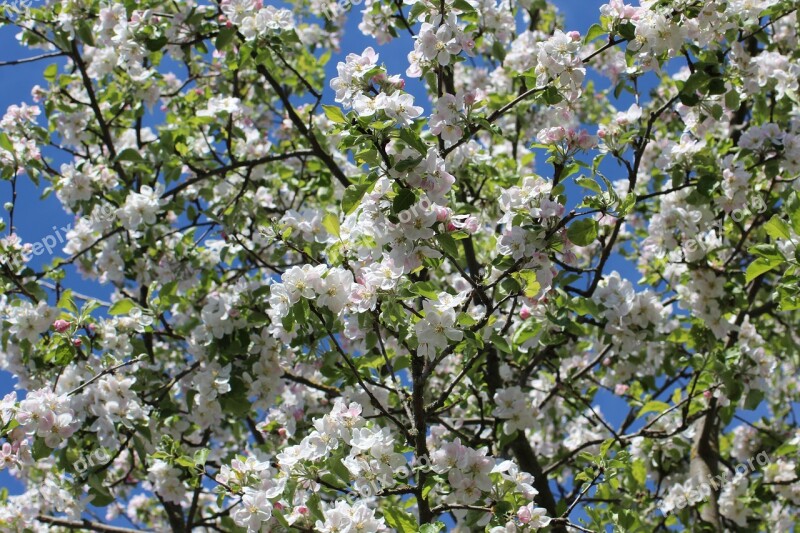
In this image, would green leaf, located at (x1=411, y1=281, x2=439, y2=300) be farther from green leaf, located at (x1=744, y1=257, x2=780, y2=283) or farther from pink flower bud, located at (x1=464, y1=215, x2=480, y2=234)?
green leaf, located at (x1=744, y1=257, x2=780, y2=283)

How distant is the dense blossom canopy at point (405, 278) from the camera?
240cm

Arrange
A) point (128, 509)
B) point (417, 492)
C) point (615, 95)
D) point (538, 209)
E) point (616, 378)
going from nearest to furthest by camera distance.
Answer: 1. point (538, 209)
2. point (417, 492)
3. point (615, 95)
4. point (616, 378)
5. point (128, 509)

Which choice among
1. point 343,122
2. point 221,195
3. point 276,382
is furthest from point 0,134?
point 343,122

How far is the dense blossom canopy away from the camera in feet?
A: 7.87

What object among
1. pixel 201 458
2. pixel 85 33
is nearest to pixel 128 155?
pixel 85 33

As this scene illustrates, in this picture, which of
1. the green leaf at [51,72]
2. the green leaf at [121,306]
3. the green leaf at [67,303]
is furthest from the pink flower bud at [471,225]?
the green leaf at [51,72]

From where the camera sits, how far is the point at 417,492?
252cm

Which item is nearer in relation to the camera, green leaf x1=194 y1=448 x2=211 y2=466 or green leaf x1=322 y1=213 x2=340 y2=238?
green leaf x1=322 y1=213 x2=340 y2=238

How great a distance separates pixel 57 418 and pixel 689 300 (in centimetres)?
278

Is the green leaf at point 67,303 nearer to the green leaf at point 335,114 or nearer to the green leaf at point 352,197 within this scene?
the green leaf at point 352,197

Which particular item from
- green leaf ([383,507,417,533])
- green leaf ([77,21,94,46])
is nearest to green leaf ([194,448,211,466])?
green leaf ([383,507,417,533])

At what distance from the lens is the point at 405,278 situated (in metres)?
2.39

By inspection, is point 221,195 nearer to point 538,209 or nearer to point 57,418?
point 57,418

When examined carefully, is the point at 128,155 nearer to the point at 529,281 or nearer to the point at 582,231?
the point at 529,281
